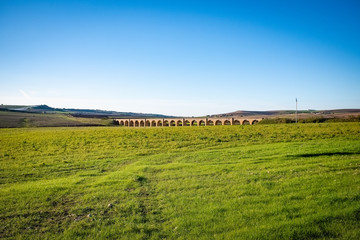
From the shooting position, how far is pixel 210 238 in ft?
19.1

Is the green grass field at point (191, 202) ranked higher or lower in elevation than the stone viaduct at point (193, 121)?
lower

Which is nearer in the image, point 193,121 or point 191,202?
point 191,202

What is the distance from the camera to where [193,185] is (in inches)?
387

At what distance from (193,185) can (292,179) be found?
4.18 meters

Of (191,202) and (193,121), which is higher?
(193,121)

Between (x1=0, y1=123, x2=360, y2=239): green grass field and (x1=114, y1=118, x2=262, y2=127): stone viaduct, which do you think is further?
(x1=114, y1=118, x2=262, y2=127): stone viaduct

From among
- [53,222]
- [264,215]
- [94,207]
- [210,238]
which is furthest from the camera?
[94,207]

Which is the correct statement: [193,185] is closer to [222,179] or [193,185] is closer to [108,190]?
[222,179]

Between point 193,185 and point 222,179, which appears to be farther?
point 222,179

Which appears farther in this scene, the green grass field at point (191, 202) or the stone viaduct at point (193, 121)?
the stone viaduct at point (193, 121)

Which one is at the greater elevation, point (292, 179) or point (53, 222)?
point (292, 179)

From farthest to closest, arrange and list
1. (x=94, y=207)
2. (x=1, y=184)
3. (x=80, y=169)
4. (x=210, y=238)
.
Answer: (x=80, y=169)
(x=1, y=184)
(x=94, y=207)
(x=210, y=238)

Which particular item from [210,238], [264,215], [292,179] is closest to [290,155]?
[292,179]

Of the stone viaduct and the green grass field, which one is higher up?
the stone viaduct
